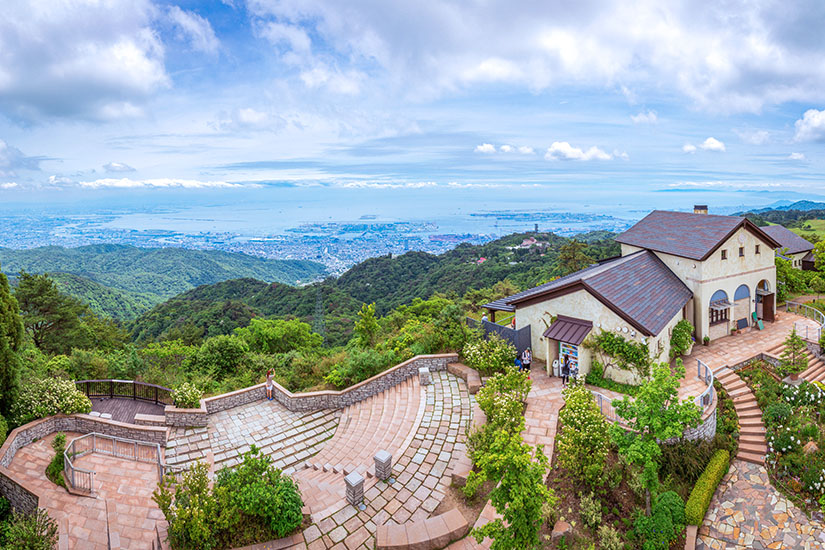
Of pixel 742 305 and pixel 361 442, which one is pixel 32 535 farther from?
pixel 742 305

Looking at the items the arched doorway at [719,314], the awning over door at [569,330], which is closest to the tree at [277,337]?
the awning over door at [569,330]

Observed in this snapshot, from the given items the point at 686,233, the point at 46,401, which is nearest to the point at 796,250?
the point at 686,233

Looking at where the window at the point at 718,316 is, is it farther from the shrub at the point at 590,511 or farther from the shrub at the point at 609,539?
the shrub at the point at 609,539

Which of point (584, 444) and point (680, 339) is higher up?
point (680, 339)

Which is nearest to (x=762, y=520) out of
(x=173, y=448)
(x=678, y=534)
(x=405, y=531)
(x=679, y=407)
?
(x=678, y=534)

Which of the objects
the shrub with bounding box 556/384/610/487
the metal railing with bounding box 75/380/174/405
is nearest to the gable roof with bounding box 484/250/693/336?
the shrub with bounding box 556/384/610/487

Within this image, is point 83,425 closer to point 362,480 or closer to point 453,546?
point 362,480

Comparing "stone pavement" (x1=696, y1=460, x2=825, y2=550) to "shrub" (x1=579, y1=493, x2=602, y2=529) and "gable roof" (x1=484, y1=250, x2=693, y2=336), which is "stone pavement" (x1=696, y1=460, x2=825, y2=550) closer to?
"shrub" (x1=579, y1=493, x2=602, y2=529)
